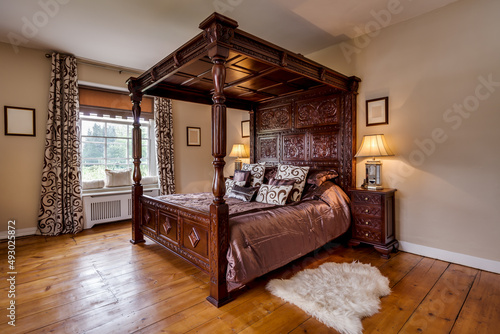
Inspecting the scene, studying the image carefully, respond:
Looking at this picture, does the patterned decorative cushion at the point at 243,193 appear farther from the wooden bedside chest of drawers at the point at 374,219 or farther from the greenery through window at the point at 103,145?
the greenery through window at the point at 103,145

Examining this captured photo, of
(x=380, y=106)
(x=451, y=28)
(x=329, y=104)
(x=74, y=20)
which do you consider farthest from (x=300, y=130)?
(x=74, y=20)

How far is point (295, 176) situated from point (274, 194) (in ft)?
1.67

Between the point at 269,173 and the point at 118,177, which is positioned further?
the point at 118,177

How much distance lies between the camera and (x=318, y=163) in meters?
3.68

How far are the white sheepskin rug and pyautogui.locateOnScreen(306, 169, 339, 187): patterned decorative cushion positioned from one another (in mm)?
1107

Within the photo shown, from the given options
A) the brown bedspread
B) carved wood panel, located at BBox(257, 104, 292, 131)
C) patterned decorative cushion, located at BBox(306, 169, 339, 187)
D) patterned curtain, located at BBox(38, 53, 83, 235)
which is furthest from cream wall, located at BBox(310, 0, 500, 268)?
patterned curtain, located at BBox(38, 53, 83, 235)

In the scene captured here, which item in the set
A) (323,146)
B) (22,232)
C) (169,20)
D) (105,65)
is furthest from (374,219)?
(22,232)

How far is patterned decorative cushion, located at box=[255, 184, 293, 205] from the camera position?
2.94 metres

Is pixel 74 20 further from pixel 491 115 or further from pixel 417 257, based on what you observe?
pixel 417 257

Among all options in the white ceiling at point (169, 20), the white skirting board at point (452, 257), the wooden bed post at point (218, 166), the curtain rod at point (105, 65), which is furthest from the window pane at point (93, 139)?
the white skirting board at point (452, 257)

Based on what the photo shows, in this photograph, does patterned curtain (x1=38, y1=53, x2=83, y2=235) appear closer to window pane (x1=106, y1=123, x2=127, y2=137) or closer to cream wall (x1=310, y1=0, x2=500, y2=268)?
window pane (x1=106, y1=123, x2=127, y2=137)

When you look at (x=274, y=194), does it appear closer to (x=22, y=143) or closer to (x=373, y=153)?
(x=373, y=153)

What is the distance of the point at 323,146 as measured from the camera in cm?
362

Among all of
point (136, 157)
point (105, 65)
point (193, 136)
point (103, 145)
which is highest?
point (105, 65)
